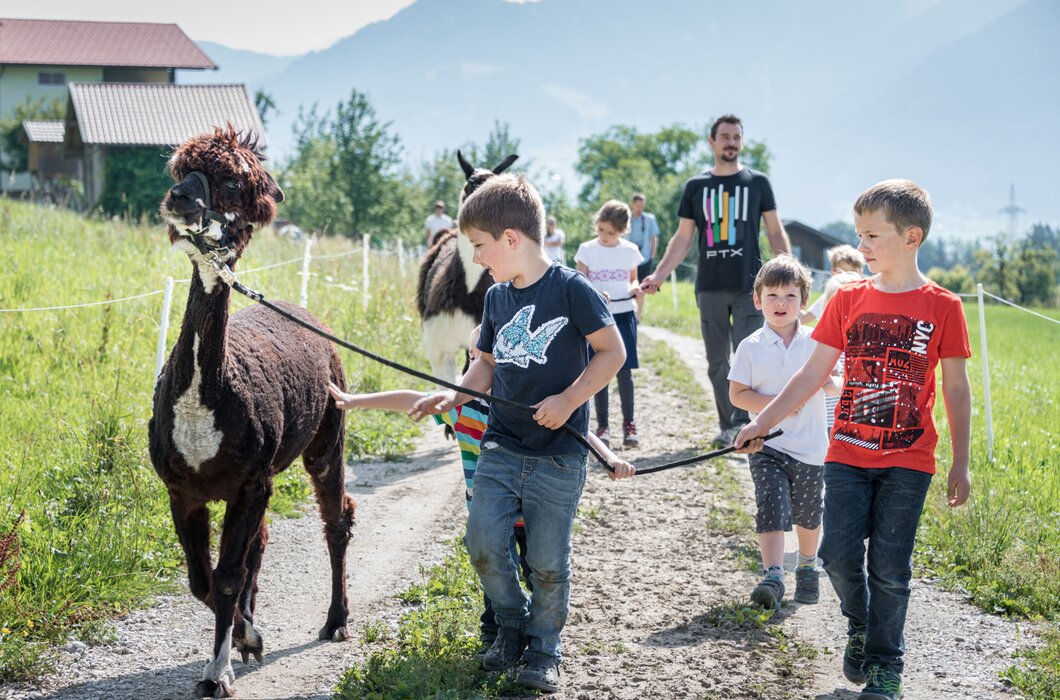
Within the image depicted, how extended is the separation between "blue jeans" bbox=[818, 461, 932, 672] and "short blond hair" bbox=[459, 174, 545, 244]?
61.7 inches

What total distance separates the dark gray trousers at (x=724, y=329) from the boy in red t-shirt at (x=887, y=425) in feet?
15.1

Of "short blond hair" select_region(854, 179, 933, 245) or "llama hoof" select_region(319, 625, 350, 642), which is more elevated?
"short blond hair" select_region(854, 179, 933, 245)

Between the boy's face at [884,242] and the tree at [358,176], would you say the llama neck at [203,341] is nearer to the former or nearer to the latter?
the boy's face at [884,242]

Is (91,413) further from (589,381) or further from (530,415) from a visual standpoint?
(589,381)

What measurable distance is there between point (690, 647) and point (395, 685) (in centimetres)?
136

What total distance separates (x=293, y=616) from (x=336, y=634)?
16.9 inches

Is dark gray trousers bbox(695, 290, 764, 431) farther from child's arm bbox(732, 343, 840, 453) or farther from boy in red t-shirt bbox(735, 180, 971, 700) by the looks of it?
boy in red t-shirt bbox(735, 180, 971, 700)

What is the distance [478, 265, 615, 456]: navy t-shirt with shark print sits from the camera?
3.96 meters

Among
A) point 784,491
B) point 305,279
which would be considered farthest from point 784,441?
point 305,279

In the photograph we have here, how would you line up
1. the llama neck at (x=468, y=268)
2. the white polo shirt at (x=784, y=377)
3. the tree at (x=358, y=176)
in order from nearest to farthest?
the white polo shirt at (x=784, y=377)
the llama neck at (x=468, y=268)
the tree at (x=358, y=176)

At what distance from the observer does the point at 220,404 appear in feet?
13.5

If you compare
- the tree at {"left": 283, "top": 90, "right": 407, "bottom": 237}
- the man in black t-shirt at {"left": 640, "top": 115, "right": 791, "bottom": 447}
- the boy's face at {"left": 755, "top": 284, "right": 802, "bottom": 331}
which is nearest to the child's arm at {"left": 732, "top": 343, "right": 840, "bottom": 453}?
the boy's face at {"left": 755, "top": 284, "right": 802, "bottom": 331}

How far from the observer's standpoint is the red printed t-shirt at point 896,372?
388cm

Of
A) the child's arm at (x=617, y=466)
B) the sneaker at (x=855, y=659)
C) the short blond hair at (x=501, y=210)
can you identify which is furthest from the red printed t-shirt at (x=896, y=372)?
the short blond hair at (x=501, y=210)
